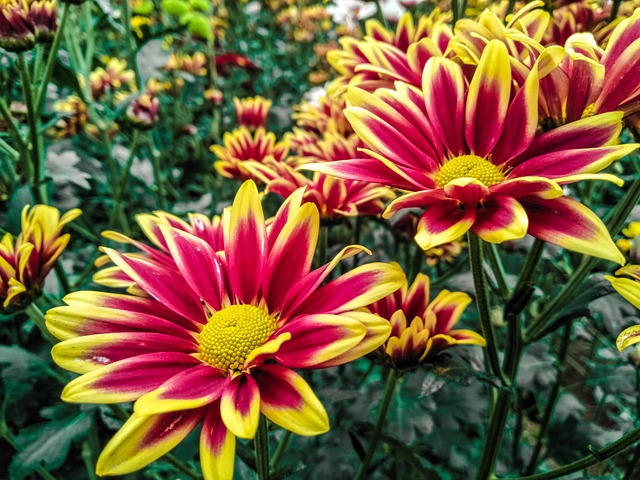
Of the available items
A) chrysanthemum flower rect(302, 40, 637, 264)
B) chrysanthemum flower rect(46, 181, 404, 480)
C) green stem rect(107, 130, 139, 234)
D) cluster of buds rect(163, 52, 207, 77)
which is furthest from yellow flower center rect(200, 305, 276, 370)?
cluster of buds rect(163, 52, 207, 77)

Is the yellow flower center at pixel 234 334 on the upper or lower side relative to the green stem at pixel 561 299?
upper

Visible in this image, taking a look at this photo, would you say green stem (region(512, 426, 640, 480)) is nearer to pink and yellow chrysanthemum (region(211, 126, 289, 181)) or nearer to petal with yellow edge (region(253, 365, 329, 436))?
petal with yellow edge (region(253, 365, 329, 436))

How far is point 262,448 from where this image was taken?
52 cm

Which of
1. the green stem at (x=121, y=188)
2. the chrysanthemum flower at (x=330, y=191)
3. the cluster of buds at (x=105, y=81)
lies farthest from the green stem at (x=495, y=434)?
the cluster of buds at (x=105, y=81)

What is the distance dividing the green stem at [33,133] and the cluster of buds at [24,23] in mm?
30

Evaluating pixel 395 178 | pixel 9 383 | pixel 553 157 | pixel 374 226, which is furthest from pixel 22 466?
pixel 374 226

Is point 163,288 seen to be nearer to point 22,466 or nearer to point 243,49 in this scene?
point 22,466

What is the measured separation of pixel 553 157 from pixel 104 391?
1.62 ft

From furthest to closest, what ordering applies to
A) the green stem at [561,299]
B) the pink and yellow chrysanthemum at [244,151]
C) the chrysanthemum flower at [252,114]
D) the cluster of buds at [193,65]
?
the cluster of buds at [193,65] → the chrysanthemum flower at [252,114] → the pink and yellow chrysanthemum at [244,151] → the green stem at [561,299]

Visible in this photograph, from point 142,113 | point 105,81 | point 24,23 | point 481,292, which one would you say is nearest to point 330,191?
point 481,292

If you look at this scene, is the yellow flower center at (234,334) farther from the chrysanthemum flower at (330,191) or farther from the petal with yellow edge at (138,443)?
the chrysanthemum flower at (330,191)

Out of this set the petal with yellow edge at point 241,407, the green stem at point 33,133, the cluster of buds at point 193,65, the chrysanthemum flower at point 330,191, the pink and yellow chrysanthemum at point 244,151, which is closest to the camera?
the petal with yellow edge at point 241,407

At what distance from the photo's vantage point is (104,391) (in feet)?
1.45

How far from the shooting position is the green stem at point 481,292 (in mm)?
549
